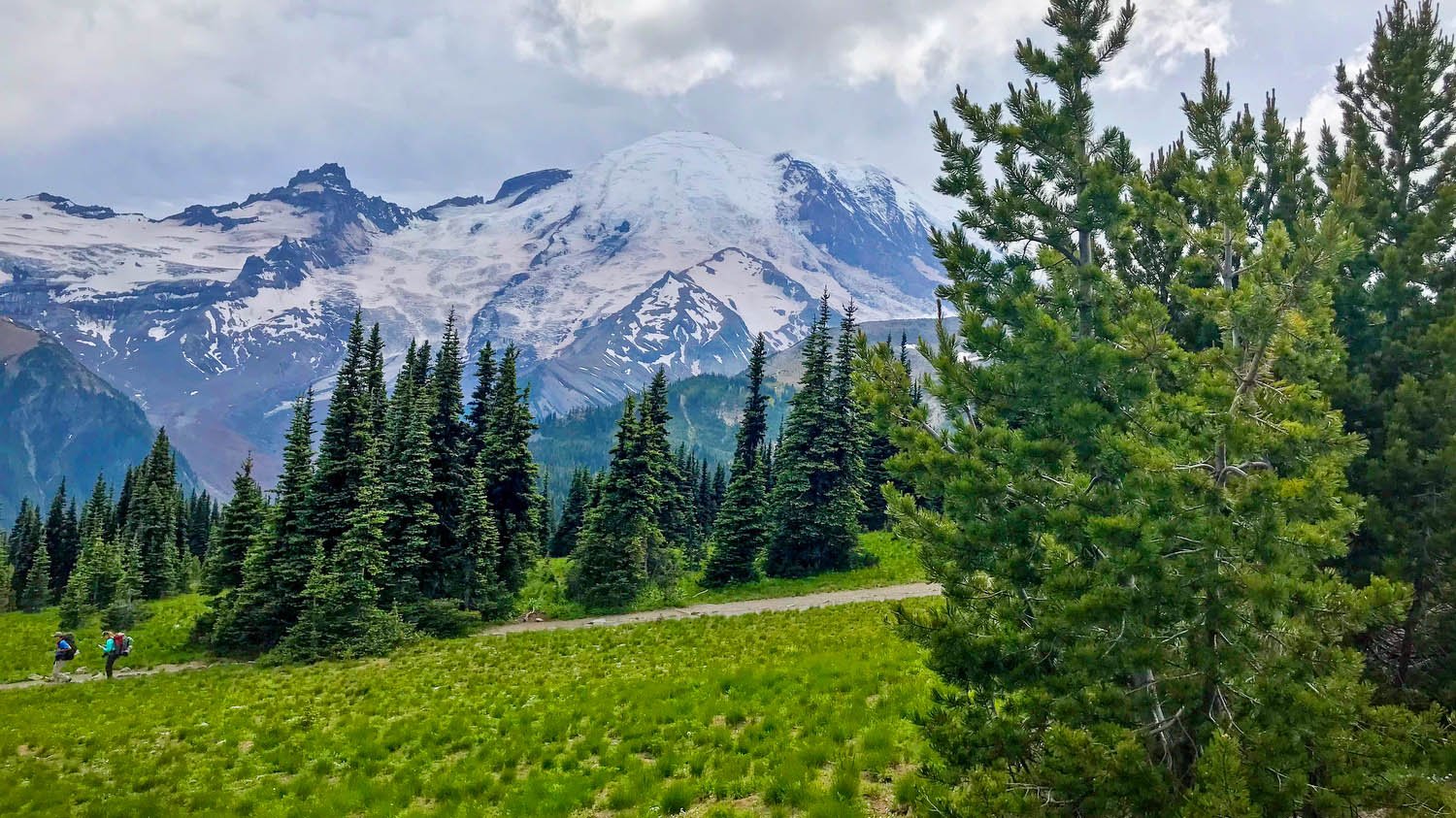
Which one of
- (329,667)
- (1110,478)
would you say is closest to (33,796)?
(329,667)

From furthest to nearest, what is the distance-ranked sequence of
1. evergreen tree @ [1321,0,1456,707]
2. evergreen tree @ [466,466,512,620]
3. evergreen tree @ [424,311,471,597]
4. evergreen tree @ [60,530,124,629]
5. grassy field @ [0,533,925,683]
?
1. evergreen tree @ [60,530,124,629]
2. evergreen tree @ [466,466,512,620]
3. evergreen tree @ [424,311,471,597]
4. grassy field @ [0,533,925,683]
5. evergreen tree @ [1321,0,1456,707]

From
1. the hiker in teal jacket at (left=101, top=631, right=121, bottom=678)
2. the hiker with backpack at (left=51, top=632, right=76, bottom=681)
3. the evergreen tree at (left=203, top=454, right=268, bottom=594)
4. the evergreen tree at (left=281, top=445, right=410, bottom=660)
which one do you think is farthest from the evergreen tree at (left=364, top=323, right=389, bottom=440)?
the hiker with backpack at (left=51, top=632, right=76, bottom=681)

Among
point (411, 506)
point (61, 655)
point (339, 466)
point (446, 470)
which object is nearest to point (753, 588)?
point (446, 470)

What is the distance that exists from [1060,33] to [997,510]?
6.52 meters

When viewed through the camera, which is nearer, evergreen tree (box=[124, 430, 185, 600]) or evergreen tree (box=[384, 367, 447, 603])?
evergreen tree (box=[384, 367, 447, 603])

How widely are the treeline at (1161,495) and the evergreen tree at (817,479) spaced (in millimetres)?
29224

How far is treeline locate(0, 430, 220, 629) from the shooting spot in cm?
4241

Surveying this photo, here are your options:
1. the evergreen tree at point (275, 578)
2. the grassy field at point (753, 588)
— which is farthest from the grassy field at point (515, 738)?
the grassy field at point (753, 588)

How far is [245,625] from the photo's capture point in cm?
Result: 2978

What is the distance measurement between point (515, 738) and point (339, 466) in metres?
22.2

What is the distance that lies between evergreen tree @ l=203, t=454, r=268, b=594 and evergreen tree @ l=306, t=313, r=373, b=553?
4743 millimetres

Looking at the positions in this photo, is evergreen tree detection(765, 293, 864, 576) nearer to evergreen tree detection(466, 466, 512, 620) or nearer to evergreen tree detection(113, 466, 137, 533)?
evergreen tree detection(466, 466, 512, 620)

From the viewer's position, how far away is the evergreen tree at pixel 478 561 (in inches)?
1326

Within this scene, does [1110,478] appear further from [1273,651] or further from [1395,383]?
[1395,383]
